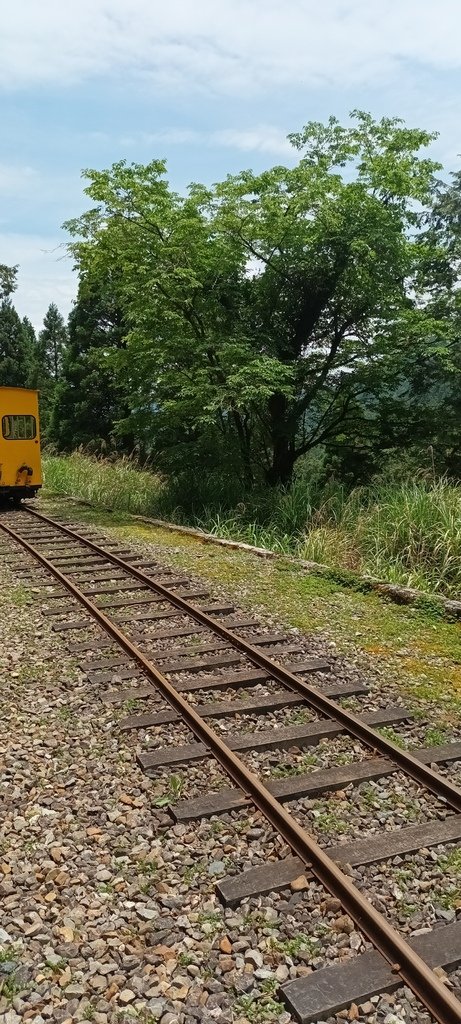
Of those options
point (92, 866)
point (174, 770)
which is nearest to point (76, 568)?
point (174, 770)

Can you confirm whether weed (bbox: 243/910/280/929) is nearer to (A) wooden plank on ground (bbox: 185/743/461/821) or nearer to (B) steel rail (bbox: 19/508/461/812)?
(A) wooden plank on ground (bbox: 185/743/461/821)

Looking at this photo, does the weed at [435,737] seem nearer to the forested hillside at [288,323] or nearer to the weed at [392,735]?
the weed at [392,735]

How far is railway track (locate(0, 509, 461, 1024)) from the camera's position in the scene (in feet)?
9.21

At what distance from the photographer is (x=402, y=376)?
1431 cm

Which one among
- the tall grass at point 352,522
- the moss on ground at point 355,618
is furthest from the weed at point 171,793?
the tall grass at point 352,522

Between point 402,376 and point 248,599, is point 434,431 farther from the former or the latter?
point 248,599

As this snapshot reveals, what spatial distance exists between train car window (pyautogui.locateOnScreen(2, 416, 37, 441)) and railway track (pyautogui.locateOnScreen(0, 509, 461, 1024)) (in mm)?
6573

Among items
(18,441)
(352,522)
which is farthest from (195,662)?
(18,441)

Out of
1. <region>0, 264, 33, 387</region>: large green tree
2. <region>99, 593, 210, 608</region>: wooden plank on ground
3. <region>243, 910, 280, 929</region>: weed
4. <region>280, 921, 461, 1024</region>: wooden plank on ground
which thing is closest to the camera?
<region>280, 921, 461, 1024</region>: wooden plank on ground

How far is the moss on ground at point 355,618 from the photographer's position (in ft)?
19.3

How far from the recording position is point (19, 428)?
1595 cm

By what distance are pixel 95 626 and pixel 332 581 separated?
327cm

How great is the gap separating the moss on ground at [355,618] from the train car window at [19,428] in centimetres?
614

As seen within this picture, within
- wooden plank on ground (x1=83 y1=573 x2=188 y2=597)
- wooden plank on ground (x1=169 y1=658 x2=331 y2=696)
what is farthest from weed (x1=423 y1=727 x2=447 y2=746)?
wooden plank on ground (x1=83 y1=573 x2=188 y2=597)
